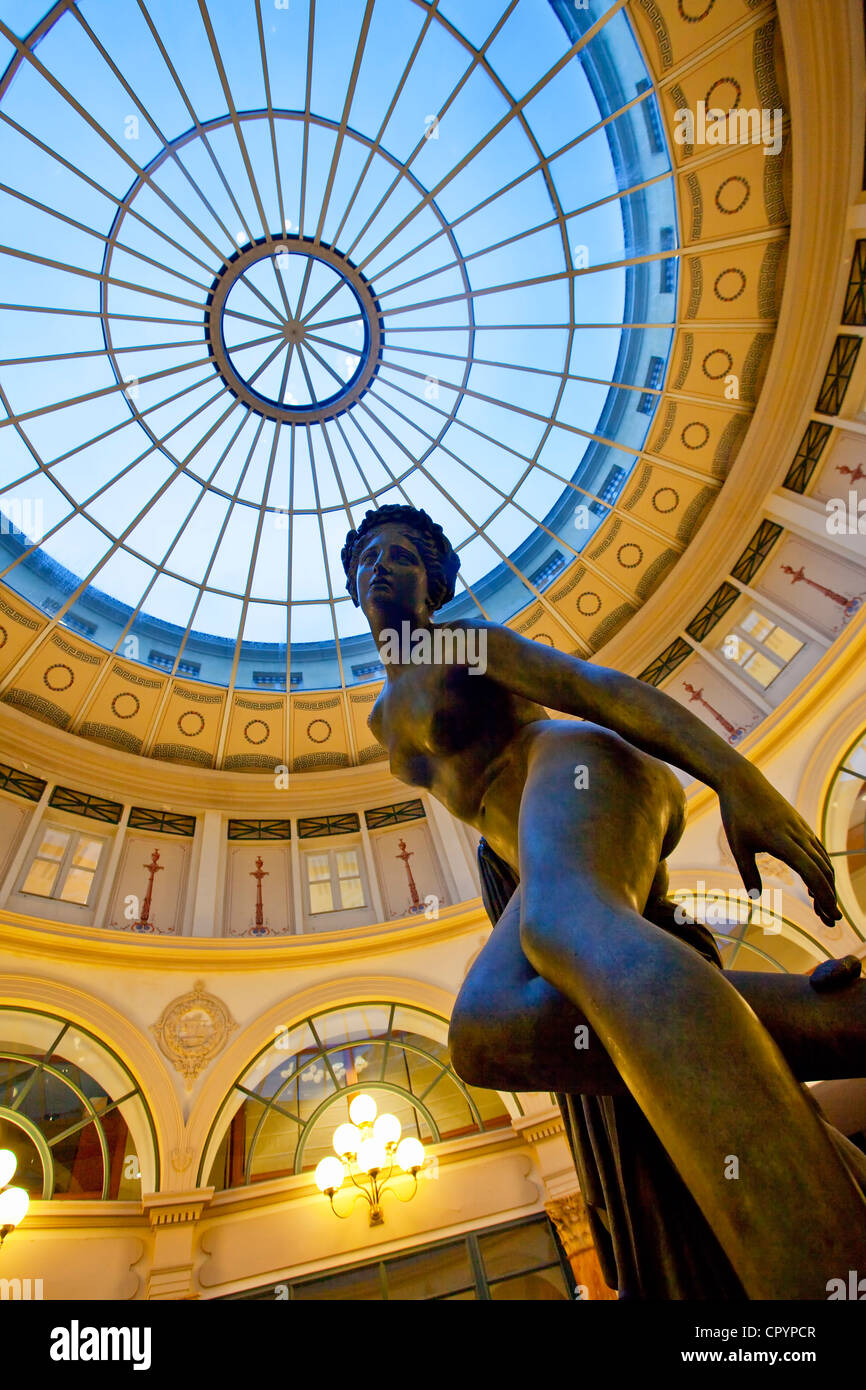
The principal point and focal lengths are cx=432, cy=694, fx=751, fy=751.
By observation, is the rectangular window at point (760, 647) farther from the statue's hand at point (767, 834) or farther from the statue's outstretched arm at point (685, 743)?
the statue's hand at point (767, 834)

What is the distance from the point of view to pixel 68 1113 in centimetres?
1098

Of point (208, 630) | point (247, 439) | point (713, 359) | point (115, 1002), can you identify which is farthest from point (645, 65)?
point (115, 1002)

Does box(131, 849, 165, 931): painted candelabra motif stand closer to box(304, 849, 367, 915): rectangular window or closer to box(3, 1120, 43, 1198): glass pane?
box(304, 849, 367, 915): rectangular window

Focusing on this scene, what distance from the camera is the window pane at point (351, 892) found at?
1529cm

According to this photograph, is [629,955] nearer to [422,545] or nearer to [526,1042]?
[526,1042]

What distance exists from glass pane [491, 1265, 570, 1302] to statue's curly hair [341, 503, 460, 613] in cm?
1032

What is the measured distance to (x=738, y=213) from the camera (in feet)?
41.6

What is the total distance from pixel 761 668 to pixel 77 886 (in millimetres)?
13406

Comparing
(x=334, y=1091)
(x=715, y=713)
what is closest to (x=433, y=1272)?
(x=334, y=1091)

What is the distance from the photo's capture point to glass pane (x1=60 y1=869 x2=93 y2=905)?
13555 millimetres

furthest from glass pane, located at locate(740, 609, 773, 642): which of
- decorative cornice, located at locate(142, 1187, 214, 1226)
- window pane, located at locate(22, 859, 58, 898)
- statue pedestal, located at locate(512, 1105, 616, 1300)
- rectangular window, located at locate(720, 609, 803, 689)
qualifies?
window pane, located at locate(22, 859, 58, 898)

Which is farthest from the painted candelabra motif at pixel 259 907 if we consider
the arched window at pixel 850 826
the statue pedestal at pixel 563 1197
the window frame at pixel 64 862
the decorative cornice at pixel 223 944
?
the arched window at pixel 850 826

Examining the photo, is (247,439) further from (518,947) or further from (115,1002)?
(518,947)
